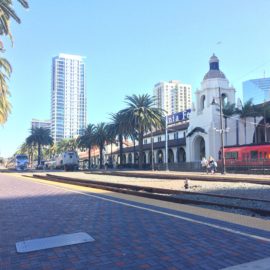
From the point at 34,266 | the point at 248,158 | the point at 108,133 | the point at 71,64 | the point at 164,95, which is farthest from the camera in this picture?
the point at 71,64

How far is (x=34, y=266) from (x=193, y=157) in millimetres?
60601

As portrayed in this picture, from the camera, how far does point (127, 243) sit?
6.47 m

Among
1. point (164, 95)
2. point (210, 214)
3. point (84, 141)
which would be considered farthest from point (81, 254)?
point (164, 95)

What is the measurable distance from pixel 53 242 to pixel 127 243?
1.32 meters

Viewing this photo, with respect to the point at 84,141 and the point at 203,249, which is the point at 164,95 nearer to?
the point at 84,141

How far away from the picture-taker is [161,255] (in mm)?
5695

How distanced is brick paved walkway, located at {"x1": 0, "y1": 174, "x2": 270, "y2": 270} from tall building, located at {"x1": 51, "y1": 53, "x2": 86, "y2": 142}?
5059 inches

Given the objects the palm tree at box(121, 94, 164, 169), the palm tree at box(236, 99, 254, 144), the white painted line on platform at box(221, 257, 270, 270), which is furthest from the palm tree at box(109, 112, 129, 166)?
the white painted line on platform at box(221, 257, 270, 270)

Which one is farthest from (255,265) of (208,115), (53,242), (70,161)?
(70,161)

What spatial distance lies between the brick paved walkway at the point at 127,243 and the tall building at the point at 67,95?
12851cm

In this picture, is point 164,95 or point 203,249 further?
point 164,95

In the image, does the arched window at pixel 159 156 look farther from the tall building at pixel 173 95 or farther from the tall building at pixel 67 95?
the tall building at pixel 67 95

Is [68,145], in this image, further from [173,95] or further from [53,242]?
[53,242]

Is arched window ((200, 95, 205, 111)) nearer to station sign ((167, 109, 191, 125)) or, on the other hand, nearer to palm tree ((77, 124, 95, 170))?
station sign ((167, 109, 191, 125))
